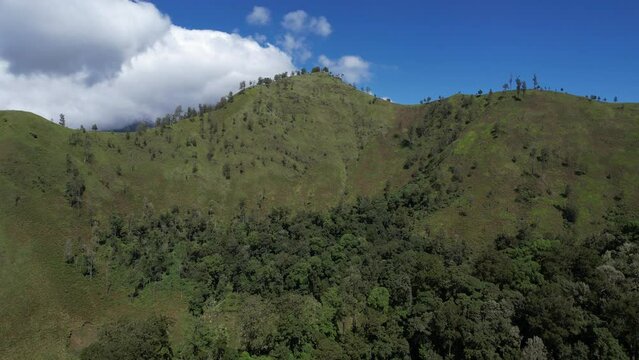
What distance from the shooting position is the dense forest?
77.5 m

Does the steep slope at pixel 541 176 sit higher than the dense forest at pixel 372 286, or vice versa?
the steep slope at pixel 541 176

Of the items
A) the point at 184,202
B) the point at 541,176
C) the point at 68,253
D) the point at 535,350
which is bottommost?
the point at 535,350

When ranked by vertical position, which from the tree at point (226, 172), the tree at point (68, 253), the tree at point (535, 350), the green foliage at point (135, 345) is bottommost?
the green foliage at point (135, 345)

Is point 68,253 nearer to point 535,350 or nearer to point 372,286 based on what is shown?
point 372,286

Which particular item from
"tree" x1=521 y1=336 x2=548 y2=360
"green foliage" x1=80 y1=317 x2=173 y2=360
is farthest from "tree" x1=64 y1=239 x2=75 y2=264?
"tree" x1=521 y1=336 x2=548 y2=360

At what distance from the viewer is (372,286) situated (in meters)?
120

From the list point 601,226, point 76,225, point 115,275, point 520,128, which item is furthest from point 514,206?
point 76,225

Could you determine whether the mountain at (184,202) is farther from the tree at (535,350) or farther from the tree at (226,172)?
the tree at (535,350)

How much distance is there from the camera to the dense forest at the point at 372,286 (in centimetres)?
7750

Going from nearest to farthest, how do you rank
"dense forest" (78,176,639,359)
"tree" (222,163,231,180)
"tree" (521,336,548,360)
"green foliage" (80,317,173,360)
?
"tree" (521,336,548,360) < "dense forest" (78,176,639,359) < "green foliage" (80,317,173,360) < "tree" (222,163,231,180)

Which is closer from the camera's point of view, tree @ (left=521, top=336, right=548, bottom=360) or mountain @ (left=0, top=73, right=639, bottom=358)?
tree @ (left=521, top=336, right=548, bottom=360)

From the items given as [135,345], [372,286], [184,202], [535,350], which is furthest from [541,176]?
[135,345]

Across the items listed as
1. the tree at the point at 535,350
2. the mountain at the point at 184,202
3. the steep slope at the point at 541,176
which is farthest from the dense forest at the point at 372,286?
the steep slope at the point at 541,176

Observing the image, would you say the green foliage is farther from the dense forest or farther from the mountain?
the mountain
